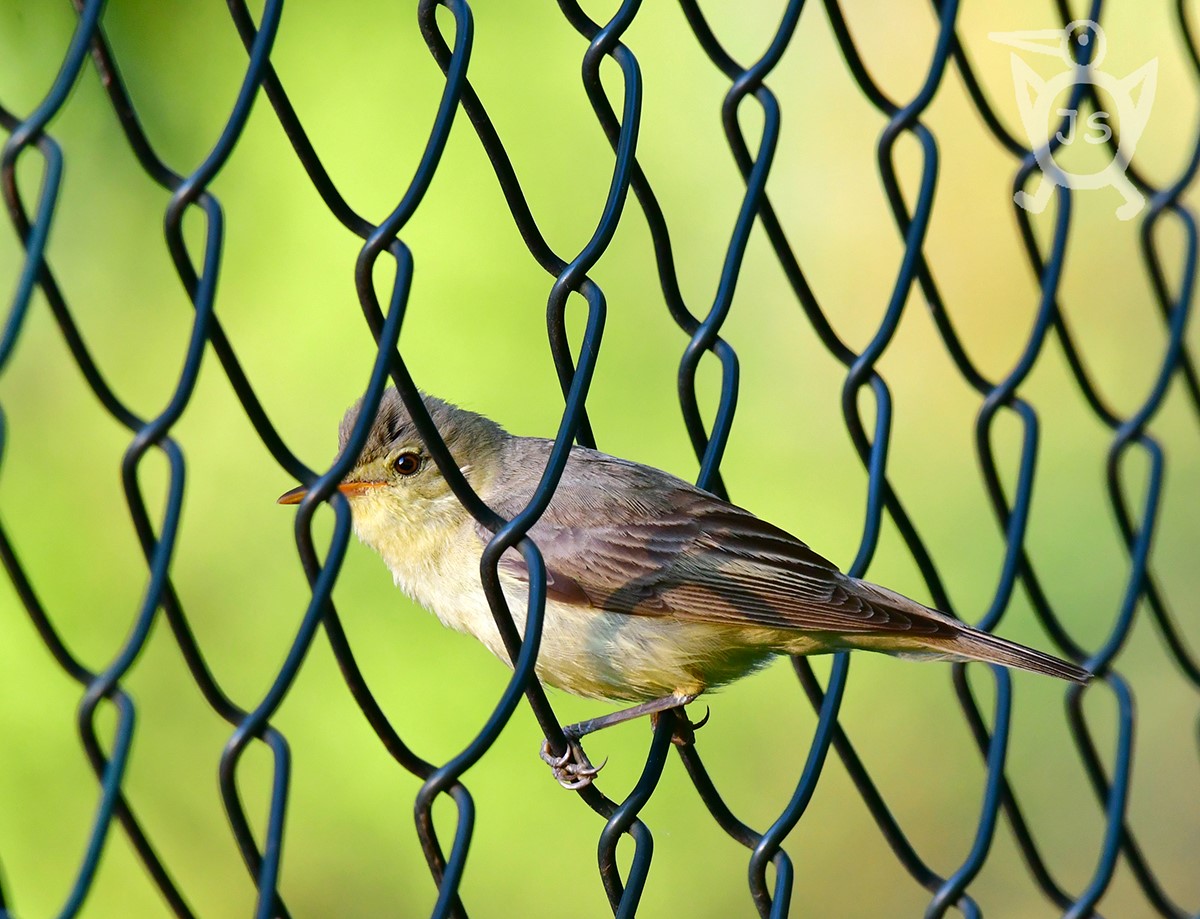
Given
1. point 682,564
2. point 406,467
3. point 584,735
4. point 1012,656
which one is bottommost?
point 584,735

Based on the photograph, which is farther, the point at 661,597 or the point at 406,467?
the point at 406,467

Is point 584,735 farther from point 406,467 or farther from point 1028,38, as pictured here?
point 1028,38

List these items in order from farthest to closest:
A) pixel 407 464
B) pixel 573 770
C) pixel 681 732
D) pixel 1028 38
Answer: pixel 1028 38 < pixel 407 464 < pixel 681 732 < pixel 573 770

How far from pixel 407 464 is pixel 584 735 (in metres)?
0.80

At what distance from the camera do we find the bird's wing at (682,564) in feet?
8.23

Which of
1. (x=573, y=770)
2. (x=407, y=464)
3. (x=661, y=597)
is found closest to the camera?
(x=573, y=770)

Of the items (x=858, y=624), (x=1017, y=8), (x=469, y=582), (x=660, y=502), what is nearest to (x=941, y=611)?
(x=858, y=624)

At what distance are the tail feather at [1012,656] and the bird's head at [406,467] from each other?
0.98 metres

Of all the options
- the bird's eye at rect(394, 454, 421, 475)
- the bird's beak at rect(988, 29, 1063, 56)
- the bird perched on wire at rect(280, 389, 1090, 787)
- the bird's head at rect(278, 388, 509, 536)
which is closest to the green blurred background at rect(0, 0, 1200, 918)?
the bird's beak at rect(988, 29, 1063, 56)

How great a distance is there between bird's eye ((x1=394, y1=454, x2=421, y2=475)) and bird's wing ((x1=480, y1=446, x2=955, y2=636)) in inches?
13.6

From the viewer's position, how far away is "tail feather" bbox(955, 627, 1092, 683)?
2.39 metres

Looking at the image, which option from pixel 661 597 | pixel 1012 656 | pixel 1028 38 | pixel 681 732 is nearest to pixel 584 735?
pixel 681 732

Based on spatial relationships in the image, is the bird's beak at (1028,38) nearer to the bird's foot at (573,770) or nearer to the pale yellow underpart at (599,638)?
the pale yellow underpart at (599,638)

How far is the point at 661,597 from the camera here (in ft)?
8.39
